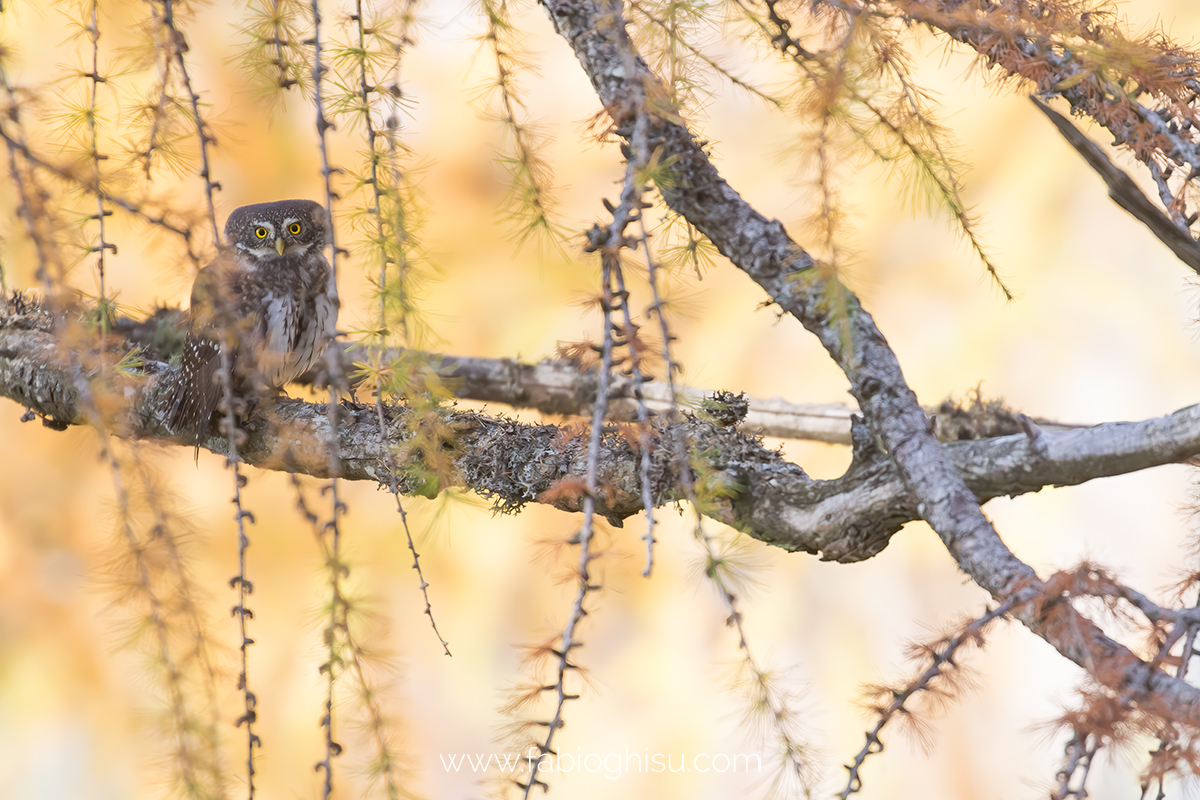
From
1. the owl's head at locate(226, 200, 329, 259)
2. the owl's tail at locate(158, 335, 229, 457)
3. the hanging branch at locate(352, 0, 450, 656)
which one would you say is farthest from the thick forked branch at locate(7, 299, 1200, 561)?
the owl's head at locate(226, 200, 329, 259)

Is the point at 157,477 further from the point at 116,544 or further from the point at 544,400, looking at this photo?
the point at 544,400

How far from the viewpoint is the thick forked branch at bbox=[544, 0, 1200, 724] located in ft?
2.09

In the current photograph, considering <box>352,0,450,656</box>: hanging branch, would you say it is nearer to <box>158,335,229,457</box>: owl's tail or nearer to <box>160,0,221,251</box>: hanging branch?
<box>160,0,221,251</box>: hanging branch

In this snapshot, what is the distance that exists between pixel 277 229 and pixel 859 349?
1002 mm

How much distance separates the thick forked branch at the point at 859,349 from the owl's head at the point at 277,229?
0.69 metres

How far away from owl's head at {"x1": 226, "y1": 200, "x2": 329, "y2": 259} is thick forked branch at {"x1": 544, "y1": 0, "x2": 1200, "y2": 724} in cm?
69

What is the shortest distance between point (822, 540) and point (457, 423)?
0.49 metres

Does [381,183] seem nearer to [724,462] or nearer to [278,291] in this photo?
[724,462]

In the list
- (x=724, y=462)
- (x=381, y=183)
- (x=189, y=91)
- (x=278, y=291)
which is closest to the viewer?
(x=189, y=91)

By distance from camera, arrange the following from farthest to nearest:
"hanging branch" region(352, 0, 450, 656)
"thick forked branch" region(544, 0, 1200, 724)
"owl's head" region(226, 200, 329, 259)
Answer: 1. "owl's head" region(226, 200, 329, 259)
2. "hanging branch" region(352, 0, 450, 656)
3. "thick forked branch" region(544, 0, 1200, 724)

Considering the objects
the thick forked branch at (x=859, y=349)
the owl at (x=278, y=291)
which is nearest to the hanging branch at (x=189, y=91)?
the thick forked branch at (x=859, y=349)

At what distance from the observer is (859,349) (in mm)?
885

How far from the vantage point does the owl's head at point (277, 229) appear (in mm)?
1428

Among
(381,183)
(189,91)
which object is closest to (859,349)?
(381,183)
